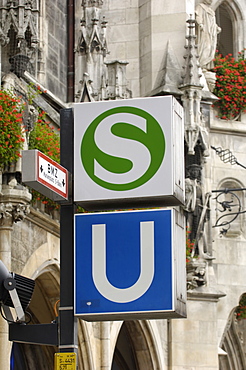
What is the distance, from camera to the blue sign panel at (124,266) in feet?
18.8

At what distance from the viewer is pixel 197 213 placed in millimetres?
17828

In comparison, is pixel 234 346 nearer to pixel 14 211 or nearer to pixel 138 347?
pixel 138 347

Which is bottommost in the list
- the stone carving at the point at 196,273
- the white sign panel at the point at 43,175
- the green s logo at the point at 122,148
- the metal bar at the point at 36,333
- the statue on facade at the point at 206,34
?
the metal bar at the point at 36,333

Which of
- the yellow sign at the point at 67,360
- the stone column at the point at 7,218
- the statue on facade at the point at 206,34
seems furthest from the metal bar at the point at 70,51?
the yellow sign at the point at 67,360

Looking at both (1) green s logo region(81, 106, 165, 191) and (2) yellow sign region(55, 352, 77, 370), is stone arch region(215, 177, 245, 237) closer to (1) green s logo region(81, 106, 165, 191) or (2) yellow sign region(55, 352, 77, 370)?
(1) green s logo region(81, 106, 165, 191)

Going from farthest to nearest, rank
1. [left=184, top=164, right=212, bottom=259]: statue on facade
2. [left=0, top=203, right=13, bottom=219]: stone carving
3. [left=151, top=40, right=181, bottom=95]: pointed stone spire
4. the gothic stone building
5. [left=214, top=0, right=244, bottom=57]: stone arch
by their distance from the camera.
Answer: [left=214, top=0, right=244, bottom=57]: stone arch → [left=151, top=40, right=181, bottom=95]: pointed stone spire → [left=184, top=164, right=212, bottom=259]: statue on facade → the gothic stone building → [left=0, top=203, right=13, bottom=219]: stone carving

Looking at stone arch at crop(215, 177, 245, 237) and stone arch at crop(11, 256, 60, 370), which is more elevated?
stone arch at crop(215, 177, 245, 237)

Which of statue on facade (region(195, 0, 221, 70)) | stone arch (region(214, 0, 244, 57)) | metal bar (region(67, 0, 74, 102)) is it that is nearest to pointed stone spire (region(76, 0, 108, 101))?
metal bar (region(67, 0, 74, 102))

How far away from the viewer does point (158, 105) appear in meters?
5.94

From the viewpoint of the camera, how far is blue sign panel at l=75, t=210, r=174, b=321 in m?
5.74

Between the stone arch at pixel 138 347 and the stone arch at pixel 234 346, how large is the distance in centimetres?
349

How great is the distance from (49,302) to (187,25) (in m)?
6.60

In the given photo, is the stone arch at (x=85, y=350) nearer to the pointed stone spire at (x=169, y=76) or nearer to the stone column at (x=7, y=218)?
the stone column at (x=7, y=218)

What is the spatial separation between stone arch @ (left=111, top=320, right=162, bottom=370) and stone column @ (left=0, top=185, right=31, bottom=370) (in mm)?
5525
